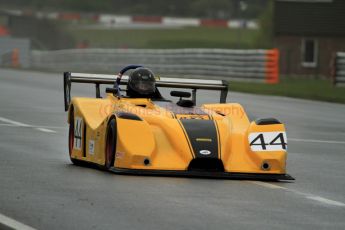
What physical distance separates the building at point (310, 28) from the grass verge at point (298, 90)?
19194mm

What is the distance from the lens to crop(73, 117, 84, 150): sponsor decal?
530 inches

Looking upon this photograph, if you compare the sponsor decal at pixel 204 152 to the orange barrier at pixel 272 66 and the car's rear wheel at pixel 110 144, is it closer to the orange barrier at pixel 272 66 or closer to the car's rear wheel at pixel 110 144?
the car's rear wheel at pixel 110 144

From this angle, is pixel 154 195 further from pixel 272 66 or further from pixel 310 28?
pixel 310 28

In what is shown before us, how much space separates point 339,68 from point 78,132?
2330 centimetres

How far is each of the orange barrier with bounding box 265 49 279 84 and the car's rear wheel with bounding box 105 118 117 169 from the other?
24.4 metres

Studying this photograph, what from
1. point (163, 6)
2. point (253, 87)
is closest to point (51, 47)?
point (163, 6)

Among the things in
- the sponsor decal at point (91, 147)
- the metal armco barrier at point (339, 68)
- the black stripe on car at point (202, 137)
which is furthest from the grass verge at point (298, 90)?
the black stripe on car at point (202, 137)

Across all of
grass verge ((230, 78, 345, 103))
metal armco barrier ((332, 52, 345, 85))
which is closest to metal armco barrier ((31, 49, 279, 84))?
grass verge ((230, 78, 345, 103))

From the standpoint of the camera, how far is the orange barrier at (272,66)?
36781 mm

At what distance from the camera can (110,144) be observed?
12.5 m

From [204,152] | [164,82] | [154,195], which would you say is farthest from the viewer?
[164,82]

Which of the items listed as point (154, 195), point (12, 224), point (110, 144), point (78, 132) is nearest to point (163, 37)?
point (78, 132)

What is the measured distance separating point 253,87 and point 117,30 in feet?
145

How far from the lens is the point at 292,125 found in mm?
21828
